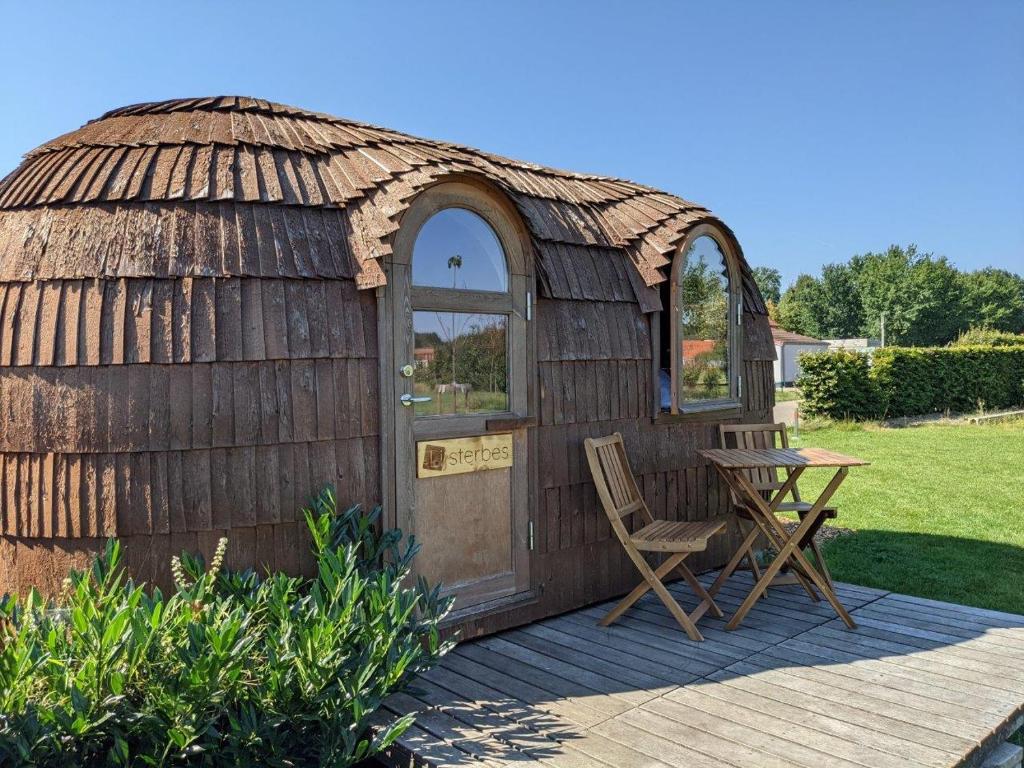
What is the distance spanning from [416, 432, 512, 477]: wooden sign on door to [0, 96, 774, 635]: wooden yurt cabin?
1 centimetres

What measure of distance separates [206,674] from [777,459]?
133 inches

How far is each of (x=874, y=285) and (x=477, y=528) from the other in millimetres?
49332

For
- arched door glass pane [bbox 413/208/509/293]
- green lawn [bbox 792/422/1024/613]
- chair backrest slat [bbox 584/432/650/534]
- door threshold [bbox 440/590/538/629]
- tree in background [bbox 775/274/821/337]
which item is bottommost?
green lawn [bbox 792/422/1024/613]

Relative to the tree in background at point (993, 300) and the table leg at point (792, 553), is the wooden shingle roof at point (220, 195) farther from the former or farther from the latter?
the tree in background at point (993, 300)

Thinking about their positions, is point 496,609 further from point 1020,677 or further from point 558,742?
point 1020,677

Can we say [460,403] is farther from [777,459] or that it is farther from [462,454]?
[777,459]

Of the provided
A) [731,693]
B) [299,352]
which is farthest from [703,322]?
[299,352]

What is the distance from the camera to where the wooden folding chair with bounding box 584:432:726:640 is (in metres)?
4.08

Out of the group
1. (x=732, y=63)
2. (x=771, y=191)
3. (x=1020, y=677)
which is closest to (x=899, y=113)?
(x=771, y=191)

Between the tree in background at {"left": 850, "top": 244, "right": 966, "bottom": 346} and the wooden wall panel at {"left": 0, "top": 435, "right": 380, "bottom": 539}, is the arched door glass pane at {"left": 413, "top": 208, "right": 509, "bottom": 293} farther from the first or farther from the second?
the tree in background at {"left": 850, "top": 244, "right": 966, "bottom": 346}

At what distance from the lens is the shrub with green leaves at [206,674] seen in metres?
2.33

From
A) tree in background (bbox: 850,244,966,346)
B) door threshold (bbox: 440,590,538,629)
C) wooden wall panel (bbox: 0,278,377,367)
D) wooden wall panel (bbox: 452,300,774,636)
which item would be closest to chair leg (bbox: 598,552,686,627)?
wooden wall panel (bbox: 452,300,774,636)

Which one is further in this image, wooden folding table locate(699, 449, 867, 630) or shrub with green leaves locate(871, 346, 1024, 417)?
shrub with green leaves locate(871, 346, 1024, 417)

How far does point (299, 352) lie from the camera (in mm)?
3424
